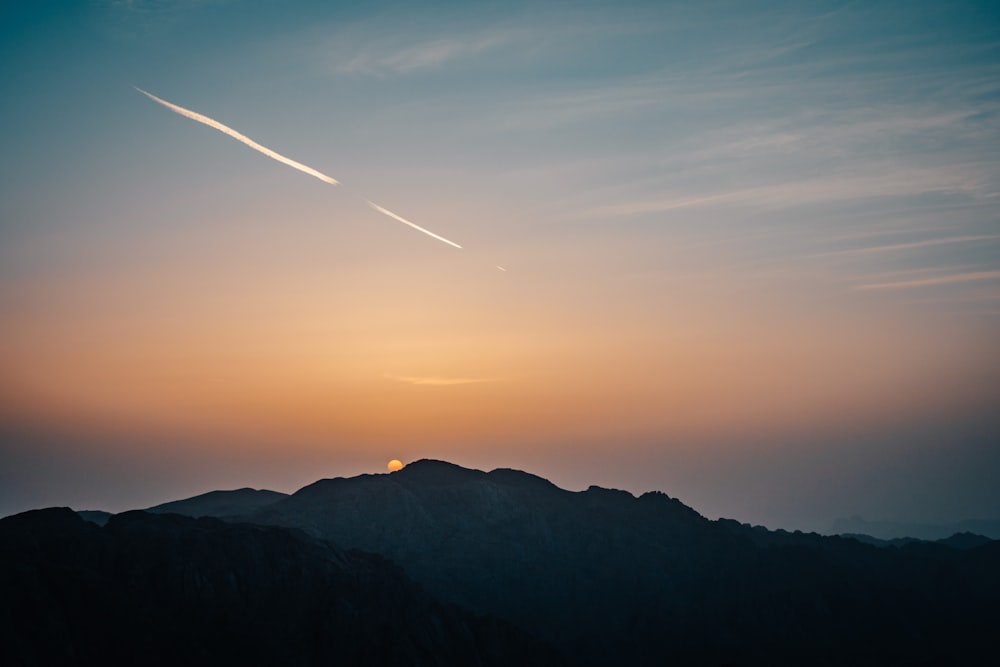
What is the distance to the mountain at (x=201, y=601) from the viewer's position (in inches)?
5551

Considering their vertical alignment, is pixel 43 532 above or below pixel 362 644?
above

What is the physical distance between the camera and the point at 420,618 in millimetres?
192125

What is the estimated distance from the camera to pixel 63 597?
472 feet

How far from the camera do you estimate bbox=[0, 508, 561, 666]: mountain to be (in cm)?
14100

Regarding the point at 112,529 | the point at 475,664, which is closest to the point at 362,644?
the point at 475,664

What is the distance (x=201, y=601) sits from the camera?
16538 cm

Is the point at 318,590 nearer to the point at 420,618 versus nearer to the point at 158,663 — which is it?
the point at 420,618

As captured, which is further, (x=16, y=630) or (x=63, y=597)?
(x=63, y=597)

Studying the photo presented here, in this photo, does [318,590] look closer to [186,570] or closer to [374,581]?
[374,581]

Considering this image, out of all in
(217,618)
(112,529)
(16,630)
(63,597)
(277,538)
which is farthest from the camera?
(277,538)

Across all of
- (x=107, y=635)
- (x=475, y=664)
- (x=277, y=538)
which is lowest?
(x=475, y=664)

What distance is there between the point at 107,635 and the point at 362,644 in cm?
5108

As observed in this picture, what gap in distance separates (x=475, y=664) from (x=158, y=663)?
70896 millimetres

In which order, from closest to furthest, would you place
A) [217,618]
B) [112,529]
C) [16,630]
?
1. [16,630]
2. [217,618]
3. [112,529]
